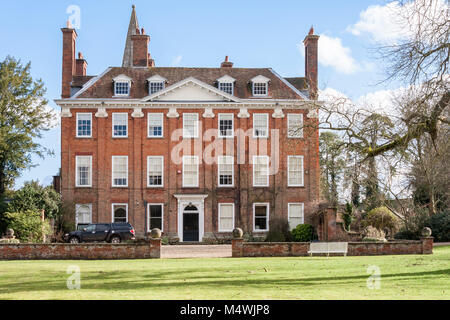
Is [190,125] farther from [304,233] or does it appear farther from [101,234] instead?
[304,233]

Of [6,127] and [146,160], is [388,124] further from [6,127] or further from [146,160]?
[6,127]

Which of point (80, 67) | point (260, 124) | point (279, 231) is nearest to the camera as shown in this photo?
point (279, 231)

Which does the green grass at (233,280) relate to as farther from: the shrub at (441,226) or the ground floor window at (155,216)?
the ground floor window at (155,216)

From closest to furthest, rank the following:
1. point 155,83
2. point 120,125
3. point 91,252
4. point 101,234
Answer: point 91,252, point 101,234, point 120,125, point 155,83

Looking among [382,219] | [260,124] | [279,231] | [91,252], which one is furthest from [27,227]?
[382,219]

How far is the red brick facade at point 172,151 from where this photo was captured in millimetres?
39688

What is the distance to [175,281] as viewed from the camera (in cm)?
1566

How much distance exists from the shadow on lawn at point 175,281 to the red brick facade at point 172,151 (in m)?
22.1

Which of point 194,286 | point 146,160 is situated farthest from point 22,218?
point 194,286

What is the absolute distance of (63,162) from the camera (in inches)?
1566

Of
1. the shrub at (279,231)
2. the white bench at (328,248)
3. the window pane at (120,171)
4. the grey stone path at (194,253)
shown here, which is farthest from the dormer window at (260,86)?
the white bench at (328,248)

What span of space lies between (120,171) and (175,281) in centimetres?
2511

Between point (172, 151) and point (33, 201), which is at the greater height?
point (172, 151)
